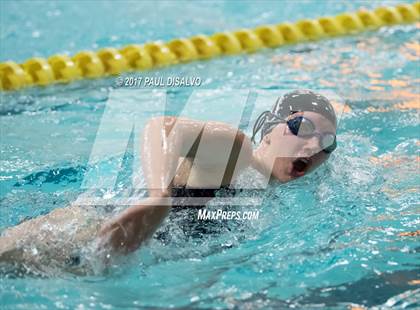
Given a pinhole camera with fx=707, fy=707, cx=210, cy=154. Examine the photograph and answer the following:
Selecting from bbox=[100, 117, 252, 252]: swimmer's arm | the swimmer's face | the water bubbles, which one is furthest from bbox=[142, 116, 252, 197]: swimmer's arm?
the water bubbles

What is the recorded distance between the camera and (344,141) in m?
3.85

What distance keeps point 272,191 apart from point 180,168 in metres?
0.44

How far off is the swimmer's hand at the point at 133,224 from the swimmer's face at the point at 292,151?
24.1 inches

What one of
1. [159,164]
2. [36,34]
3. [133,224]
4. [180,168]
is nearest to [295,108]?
[180,168]

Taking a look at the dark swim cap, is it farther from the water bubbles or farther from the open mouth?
the water bubbles

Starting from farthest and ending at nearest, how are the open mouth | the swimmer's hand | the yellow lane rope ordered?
the yellow lane rope, the open mouth, the swimmer's hand

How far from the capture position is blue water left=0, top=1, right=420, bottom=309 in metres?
2.41

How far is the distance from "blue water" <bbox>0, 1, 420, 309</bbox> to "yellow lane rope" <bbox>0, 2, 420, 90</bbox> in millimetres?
150

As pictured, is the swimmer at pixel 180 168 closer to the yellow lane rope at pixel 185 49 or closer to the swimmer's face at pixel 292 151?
the swimmer's face at pixel 292 151

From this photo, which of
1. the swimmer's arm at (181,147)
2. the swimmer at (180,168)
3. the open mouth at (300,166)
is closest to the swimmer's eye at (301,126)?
the swimmer at (180,168)

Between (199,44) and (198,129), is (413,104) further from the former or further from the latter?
(198,129)

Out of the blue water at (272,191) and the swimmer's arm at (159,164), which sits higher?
the swimmer's arm at (159,164)

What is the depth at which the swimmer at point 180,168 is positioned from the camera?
2432 mm

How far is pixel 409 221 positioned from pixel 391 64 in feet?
8.44
